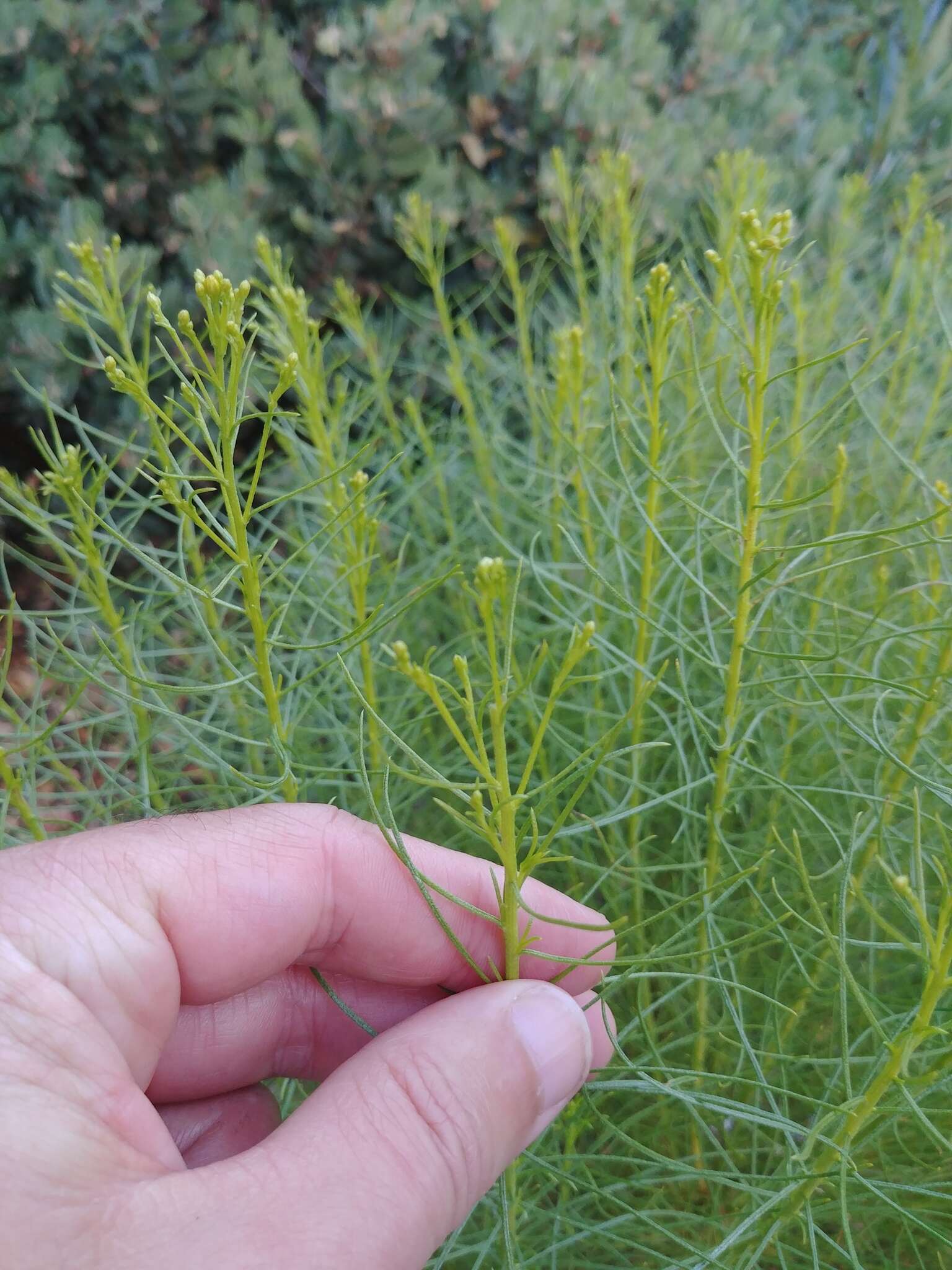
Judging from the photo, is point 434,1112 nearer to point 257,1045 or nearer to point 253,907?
point 253,907

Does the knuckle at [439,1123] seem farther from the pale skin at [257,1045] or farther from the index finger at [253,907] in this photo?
the index finger at [253,907]

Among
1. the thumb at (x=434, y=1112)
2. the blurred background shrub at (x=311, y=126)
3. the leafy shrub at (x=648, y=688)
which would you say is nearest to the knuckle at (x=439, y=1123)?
the thumb at (x=434, y=1112)

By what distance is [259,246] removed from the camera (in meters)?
0.99

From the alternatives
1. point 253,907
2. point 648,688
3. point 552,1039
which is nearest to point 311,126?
point 648,688

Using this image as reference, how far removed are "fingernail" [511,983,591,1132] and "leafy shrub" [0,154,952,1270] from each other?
3 centimetres

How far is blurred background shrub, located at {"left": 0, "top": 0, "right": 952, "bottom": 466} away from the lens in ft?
6.70

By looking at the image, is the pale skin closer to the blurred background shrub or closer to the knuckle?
the knuckle

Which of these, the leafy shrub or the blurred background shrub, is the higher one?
the blurred background shrub

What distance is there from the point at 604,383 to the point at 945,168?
5.39ft

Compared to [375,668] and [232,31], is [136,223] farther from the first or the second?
[375,668]

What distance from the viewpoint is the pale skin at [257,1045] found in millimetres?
588

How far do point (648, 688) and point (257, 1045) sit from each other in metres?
0.57

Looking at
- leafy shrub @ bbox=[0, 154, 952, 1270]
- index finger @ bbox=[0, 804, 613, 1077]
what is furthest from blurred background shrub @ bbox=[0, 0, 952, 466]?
index finger @ bbox=[0, 804, 613, 1077]

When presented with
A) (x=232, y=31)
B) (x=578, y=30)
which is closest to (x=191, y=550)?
(x=232, y=31)
